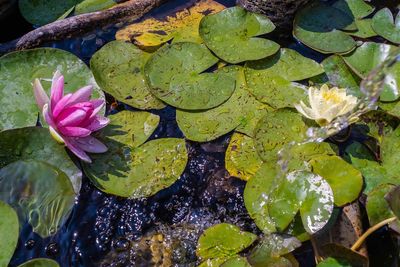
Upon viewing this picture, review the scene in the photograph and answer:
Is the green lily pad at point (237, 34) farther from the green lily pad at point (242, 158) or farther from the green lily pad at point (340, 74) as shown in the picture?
the green lily pad at point (242, 158)

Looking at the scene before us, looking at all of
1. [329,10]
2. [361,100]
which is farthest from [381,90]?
[329,10]

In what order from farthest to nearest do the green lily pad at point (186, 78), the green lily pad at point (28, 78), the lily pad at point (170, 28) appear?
the lily pad at point (170, 28) < the green lily pad at point (186, 78) < the green lily pad at point (28, 78)

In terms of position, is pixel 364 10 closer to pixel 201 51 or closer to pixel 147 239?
pixel 201 51

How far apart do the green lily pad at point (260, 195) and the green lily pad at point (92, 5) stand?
1387mm

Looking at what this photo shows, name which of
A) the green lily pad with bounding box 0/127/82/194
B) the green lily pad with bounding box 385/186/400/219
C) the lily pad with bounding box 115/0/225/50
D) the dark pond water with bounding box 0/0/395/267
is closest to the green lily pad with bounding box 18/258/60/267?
the dark pond water with bounding box 0/0/395/267

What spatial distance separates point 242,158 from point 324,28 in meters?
0.91

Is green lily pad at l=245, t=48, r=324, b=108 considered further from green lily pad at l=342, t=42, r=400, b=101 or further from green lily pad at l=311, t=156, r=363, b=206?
green lily pad at l=311, t=156, r=363, b=206

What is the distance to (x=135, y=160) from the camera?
7.45 ft

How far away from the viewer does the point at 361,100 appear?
2.35 m

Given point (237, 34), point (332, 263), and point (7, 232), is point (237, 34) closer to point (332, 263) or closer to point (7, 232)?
point (332, 263)

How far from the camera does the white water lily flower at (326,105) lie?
219 centimetres

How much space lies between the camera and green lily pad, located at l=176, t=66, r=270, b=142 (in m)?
2.37

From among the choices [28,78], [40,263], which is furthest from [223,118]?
[40,263]

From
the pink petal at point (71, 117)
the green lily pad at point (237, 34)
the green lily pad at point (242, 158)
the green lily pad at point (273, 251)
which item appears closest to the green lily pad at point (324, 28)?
the green lily pad at point (237, 34)
